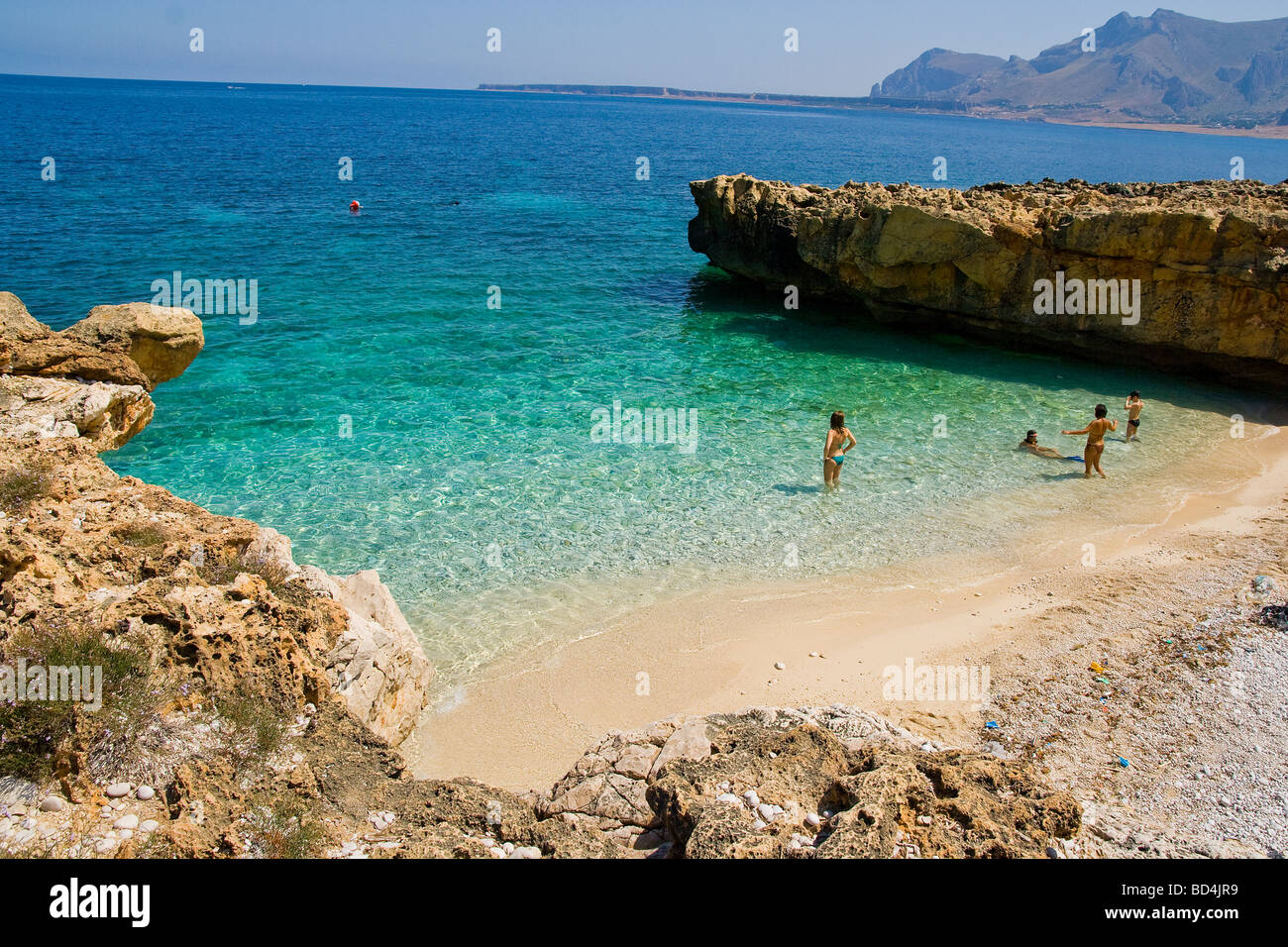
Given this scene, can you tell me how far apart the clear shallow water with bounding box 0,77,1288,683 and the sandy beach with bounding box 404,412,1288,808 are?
0.71m

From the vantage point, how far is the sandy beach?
366 inches

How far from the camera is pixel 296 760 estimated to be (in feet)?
20.5

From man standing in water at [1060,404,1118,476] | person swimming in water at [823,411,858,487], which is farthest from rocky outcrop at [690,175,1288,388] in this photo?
person swimming in water at [823,411,858,487]

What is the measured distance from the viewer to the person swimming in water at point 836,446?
15.1m

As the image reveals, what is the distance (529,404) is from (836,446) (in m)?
8.09

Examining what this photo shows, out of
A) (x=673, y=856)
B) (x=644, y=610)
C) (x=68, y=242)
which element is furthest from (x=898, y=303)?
(x=68, y=242)

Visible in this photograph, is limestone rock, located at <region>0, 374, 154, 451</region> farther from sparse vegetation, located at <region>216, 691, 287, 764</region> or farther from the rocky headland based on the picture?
sparse vegetation, located at <region>216, 691, 287, 764</region>

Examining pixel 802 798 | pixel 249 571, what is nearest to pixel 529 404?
pixel 249 571

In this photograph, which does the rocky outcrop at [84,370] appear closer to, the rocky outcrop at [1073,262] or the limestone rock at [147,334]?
the limestone rock at [147,334]

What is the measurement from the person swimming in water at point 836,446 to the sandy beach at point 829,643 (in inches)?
117

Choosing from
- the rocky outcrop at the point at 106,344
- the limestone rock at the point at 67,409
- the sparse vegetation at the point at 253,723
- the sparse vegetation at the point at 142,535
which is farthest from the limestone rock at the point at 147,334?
the sparse vegetation at the point at 253,723

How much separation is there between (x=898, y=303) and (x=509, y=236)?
68.6ft
